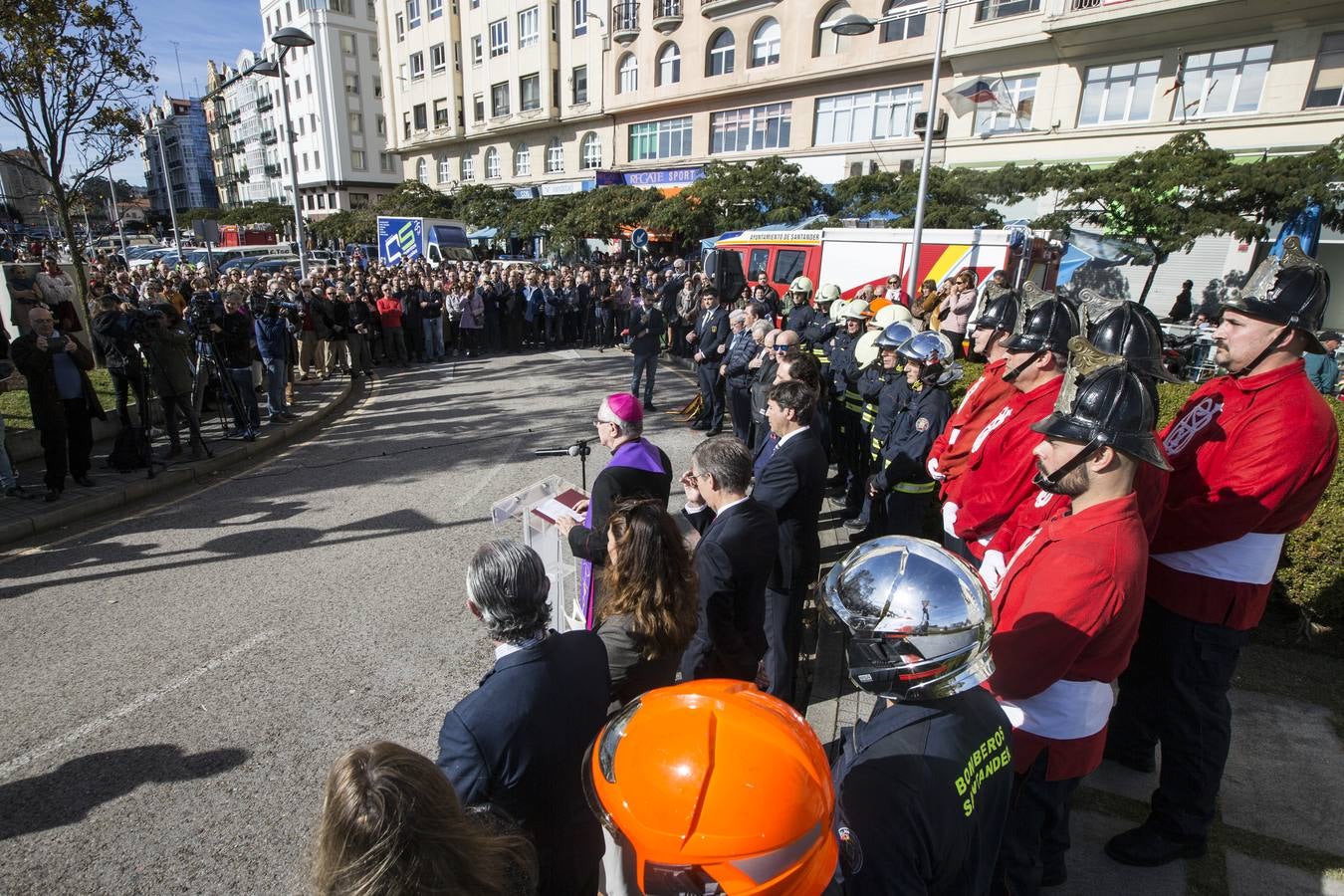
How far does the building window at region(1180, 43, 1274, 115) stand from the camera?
1961 cm

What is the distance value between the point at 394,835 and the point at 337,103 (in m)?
71.7

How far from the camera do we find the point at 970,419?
4133 millimetres

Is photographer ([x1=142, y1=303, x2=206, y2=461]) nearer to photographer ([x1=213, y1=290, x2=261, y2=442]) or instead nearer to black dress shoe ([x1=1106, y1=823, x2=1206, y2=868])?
photographer ([x1=213, y1=290, x2=261, y2=442])

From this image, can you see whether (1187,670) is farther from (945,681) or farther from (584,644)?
(584,644)

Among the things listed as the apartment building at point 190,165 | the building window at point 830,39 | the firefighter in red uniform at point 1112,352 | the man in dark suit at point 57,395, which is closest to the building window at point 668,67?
the building window at point 830,39

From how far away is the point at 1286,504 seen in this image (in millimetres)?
2658

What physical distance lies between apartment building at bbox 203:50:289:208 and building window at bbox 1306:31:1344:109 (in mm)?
73801

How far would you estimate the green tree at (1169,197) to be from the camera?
48.4 ft

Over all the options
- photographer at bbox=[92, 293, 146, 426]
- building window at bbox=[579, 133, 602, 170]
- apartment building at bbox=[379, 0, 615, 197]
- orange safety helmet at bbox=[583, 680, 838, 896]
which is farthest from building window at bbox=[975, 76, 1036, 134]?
orange safety helmet at bbox=[583, 680, 838, 896]

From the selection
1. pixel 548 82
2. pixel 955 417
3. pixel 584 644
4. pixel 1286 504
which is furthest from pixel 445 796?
pixel 548 82

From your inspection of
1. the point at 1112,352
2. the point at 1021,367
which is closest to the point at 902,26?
the point at 1021,367

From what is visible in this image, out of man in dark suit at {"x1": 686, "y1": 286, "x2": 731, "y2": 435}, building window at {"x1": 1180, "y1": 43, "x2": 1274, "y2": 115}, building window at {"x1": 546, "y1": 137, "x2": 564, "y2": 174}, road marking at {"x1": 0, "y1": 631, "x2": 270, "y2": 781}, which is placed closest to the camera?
road marking at {"x1": 0, "y1": 631, "x2": 270, "y2": 781}

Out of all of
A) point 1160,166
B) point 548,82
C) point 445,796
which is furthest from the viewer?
point 548,82

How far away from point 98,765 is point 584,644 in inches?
121
